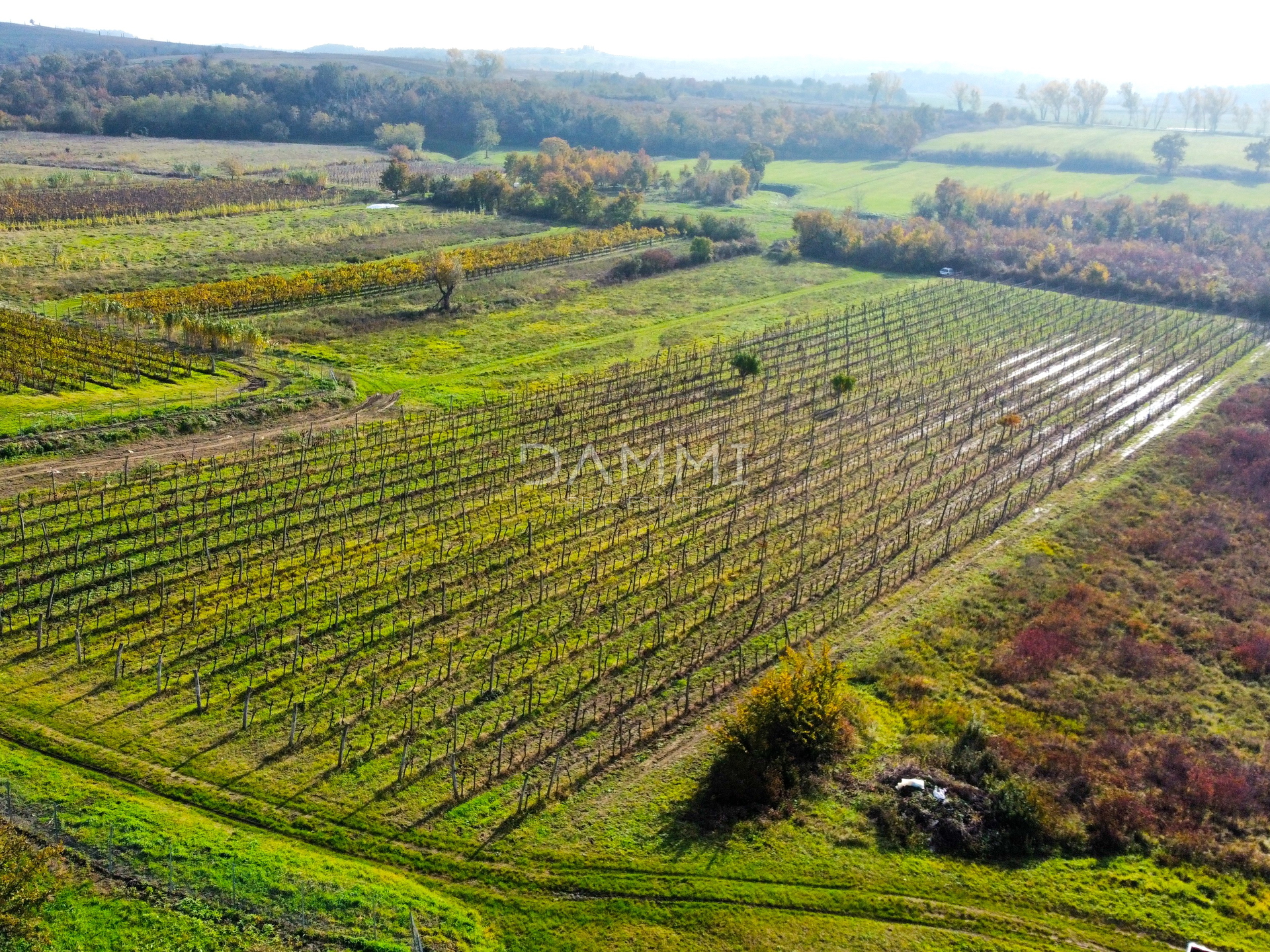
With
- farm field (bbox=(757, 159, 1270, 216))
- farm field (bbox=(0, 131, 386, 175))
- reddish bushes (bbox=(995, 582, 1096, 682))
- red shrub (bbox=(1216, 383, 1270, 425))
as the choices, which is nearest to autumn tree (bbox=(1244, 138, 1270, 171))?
farm field (bbox=(757, 159, 1270, 216))

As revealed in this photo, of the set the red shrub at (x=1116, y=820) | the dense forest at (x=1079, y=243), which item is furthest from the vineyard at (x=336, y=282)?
the red shrub at (x=1116, y=820)

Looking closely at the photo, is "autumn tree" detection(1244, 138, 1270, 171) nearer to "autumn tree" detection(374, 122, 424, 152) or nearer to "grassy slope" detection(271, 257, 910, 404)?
"grassy slope" detection(271, 257, 910, 404)

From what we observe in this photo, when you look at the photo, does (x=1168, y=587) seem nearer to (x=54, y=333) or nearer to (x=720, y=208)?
(x=54, y=333)

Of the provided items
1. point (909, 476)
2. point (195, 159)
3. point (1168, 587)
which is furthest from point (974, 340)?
point (195, 159)

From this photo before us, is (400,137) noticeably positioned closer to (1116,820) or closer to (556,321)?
(556,321)

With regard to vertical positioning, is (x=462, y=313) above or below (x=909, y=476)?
above

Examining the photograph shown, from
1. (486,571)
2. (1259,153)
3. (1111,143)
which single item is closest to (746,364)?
(486,571)
